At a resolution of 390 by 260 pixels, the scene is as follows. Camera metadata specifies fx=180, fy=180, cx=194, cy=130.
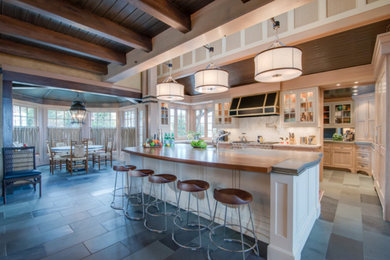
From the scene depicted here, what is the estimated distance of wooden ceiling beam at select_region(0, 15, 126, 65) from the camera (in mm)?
2593

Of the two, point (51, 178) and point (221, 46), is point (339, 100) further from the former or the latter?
point (51, 178)

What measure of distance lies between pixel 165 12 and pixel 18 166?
13.9 feet

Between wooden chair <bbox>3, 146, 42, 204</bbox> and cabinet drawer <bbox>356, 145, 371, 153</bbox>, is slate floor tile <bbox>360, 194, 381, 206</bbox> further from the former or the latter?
wooden chair <bbox>3, 146, 42, 204</bbox>

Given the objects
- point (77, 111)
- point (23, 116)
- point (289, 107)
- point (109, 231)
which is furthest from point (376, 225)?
point (23, 116)

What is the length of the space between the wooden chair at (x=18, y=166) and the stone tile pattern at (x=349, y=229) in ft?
15.6

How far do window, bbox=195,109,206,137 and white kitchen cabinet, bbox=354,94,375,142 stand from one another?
17.3ft

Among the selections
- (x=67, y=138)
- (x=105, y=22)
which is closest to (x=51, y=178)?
(x=67, y=138)

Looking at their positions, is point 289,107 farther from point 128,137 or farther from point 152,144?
point 128,137

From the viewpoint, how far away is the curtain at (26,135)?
18.8ft

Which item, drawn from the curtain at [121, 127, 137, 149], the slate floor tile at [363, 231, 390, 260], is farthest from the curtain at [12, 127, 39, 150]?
the slate floor tile at [363, 231, 390, 260]

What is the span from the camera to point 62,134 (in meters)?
7.07

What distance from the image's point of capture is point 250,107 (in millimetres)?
5441

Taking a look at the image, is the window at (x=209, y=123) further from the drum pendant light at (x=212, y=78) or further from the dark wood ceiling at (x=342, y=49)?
the drum pendant light at (x=212, y=78)

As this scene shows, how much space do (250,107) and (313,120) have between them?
65.1 inches
